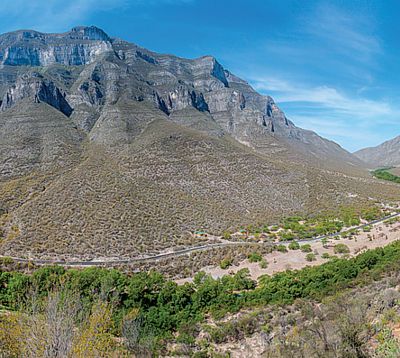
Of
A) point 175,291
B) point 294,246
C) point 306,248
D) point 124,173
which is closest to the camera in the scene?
point 175,291

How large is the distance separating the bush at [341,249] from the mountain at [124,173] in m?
14.1

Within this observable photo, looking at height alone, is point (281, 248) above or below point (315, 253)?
above

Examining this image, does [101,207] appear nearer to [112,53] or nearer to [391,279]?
[391,279]

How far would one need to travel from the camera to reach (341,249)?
38.0 m

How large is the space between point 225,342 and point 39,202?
38.0 m

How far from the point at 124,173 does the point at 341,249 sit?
3986cm

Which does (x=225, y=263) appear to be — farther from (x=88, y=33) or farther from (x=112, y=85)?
(x=88, y=33)

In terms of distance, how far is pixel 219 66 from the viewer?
7520 inches

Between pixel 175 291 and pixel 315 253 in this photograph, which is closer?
pixel 175 291

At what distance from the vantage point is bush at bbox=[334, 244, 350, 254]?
37.7m

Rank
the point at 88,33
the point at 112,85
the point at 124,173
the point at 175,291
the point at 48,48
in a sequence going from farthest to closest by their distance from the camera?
the point at 88,33, the point at 48,48, the point at 112,85, the point at 124,173, the point at 175,291

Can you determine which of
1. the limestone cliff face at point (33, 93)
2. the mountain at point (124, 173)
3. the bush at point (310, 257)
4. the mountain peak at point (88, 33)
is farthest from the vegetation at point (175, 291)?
the mountain peak at point (88, 33)

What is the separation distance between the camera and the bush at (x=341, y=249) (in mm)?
37681

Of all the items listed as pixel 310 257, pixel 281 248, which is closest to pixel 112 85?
pixel 281 248
